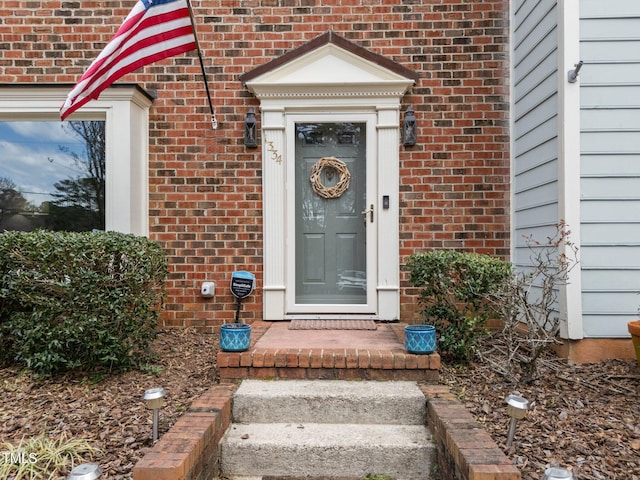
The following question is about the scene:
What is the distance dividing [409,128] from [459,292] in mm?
1822

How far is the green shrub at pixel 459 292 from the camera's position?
3350mm

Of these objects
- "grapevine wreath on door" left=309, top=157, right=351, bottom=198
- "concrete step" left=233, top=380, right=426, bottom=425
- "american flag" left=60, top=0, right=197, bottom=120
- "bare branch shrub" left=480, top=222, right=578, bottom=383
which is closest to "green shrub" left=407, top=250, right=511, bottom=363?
"bare branch shrub" left=480, top=222, right=578, bottom=383

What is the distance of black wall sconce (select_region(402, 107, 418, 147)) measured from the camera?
4418 mm

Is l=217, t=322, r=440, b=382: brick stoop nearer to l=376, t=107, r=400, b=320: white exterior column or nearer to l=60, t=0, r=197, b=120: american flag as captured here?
l=376, t=107, r=400, b=320: white exterior column

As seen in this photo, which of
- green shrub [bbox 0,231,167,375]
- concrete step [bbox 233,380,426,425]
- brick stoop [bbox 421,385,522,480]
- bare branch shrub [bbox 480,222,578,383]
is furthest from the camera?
green shrub [bbox 0,231,167,375]

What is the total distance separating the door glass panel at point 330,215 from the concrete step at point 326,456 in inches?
82.0

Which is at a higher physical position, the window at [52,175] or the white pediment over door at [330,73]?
the white pediment over door at [330,73]

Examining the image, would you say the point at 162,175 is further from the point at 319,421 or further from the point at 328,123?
the point at 319,421

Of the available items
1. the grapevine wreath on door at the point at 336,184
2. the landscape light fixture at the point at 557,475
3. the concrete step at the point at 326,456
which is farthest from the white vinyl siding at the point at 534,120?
the landscape light fixture at the point at 557,475

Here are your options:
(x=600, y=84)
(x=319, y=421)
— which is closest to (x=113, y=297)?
(x=319, y=421)

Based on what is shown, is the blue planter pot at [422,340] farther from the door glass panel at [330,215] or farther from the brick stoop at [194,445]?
the door glass panel at [330,215]

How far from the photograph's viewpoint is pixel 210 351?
3900mm

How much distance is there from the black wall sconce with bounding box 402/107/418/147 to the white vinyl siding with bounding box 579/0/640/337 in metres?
1.45

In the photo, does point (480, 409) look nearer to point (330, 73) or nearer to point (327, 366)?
point (327, 366)
